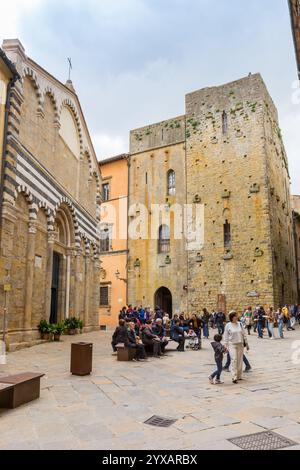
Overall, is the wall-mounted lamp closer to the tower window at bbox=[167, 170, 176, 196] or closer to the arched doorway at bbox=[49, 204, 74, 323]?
the tower window at bbox=[167, 170, 176, 196]

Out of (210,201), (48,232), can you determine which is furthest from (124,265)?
(48,232)

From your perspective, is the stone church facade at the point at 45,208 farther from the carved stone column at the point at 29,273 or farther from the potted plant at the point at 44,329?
the potted plant at the point at 44,329

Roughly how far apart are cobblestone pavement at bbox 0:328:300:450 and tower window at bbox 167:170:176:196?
19842 mm

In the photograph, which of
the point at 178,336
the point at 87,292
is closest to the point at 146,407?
the point at 178,336

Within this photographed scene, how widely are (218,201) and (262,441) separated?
916 inches

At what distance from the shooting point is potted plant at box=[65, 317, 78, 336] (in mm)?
18312

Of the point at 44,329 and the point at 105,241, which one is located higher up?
the point at 105,241

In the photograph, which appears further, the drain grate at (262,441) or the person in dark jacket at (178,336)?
the person in dark jacket at (178,336)

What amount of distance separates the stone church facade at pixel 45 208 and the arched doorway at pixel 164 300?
284 inches

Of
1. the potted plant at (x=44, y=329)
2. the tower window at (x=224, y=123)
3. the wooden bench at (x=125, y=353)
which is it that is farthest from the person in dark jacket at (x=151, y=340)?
the tower window at (x=224, y=123)

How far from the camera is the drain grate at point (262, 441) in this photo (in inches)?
176

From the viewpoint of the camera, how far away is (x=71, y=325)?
18.4 m

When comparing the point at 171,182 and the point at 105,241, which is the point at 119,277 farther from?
the point at 171,182
